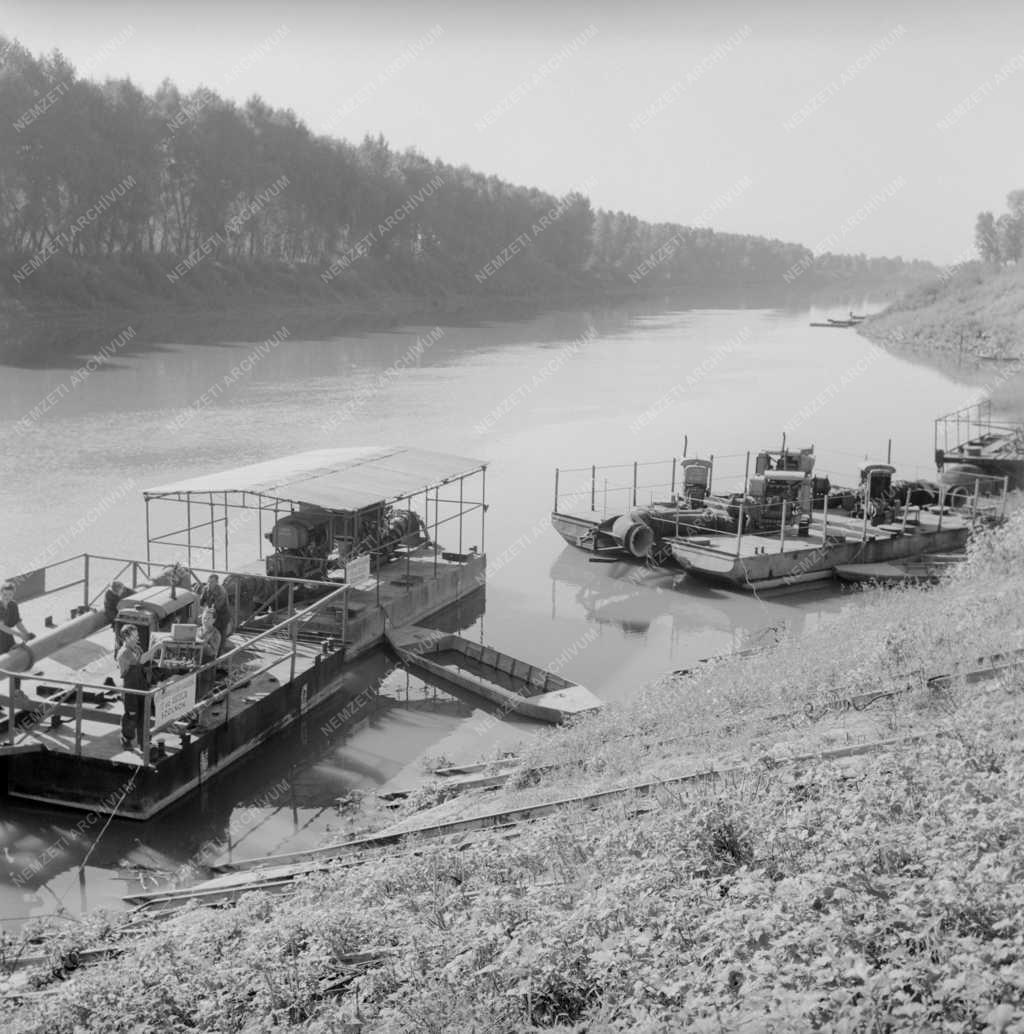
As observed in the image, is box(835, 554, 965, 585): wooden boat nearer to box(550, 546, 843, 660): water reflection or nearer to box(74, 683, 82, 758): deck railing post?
box(550, 546, 843, 660): water reflection

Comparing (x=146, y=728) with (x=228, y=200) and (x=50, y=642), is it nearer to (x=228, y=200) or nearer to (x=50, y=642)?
(x=50, y=642)

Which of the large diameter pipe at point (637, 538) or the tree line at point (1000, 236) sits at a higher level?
the tree line at point (1000, 236)

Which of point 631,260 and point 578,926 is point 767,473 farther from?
point 631,260

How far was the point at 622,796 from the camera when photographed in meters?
10.6

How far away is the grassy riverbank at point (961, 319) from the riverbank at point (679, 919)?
81316 mm

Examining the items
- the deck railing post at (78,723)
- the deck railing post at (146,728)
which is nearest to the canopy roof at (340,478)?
the deck railing post at (78,723)

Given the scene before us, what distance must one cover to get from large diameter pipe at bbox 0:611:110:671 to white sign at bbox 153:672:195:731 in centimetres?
259

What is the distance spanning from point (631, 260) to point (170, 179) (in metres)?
94.8

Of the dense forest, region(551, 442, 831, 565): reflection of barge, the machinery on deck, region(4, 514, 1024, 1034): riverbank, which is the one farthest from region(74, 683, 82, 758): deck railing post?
the dense forest

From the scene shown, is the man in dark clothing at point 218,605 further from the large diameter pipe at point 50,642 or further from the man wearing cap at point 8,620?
the man wearing cap at point 8,620

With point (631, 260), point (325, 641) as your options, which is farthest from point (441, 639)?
point (631, 260)

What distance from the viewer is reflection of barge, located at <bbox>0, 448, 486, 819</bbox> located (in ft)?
48.0

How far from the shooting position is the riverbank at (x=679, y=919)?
19.7 feet

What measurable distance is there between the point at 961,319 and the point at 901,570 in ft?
255
